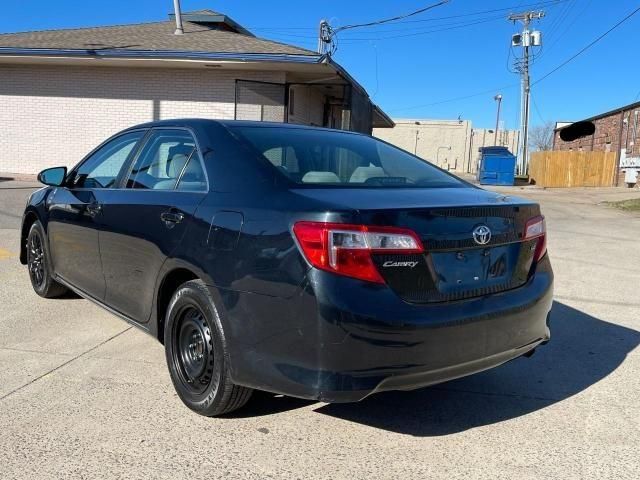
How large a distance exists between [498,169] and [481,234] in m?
32.0

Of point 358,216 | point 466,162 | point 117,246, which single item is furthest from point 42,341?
point 466,162

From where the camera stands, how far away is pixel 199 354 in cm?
330

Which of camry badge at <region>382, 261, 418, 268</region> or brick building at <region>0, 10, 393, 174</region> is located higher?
brick building at <region>0, 10, 393, 174</region>

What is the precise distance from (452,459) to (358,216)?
128 cm

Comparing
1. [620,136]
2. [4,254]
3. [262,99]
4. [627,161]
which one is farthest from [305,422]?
[620,136]

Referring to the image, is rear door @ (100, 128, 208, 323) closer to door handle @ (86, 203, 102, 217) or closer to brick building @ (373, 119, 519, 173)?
door handle @ (86, 203, 102, 217)

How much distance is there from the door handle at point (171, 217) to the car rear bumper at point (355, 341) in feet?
2.36

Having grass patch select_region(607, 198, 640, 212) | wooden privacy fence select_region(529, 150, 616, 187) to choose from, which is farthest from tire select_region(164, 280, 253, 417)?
wooden privacy fence select_region(529, 150, 616, 187)

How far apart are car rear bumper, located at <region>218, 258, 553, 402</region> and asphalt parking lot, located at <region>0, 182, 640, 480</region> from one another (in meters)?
0.40

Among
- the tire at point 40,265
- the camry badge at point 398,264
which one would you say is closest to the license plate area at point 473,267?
the camry badge at point 398,264

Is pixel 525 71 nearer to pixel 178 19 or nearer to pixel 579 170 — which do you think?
pixel 579 170

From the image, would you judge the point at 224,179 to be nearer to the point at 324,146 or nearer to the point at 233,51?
the point at 324,146

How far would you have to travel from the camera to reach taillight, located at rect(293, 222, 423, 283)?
2.60 m

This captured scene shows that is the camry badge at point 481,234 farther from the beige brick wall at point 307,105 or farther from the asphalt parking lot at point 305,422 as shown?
the beige brick wall at point 307,105
